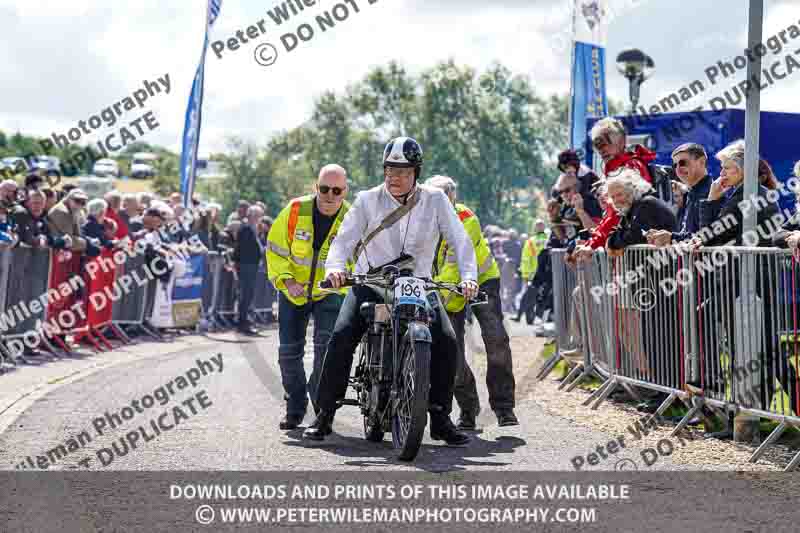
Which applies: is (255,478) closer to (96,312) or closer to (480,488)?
(480,488)

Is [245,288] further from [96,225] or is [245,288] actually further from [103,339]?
[103,339]

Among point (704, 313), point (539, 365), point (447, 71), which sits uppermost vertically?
point (447, 71)

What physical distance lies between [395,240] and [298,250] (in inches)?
55.8

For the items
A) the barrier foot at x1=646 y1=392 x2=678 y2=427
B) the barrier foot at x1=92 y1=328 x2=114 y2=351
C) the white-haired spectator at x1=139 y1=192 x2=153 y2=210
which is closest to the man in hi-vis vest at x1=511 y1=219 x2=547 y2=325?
the white-haired spectator at x1=139 y1=192 x2=153 y2=210

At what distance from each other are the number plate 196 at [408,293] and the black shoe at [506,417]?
219 centimetres

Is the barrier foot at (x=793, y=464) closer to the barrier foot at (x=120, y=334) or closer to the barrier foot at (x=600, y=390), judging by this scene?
the barrier foot at (x=600, y=390)

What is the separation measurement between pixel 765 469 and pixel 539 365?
715 centimetres

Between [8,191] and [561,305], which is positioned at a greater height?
[8,191]

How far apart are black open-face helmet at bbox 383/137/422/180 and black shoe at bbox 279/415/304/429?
7.28 ft

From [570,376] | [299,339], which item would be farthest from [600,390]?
[299,339]

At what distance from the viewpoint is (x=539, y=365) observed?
1489 centimetres

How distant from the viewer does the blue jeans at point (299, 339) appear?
979 cm

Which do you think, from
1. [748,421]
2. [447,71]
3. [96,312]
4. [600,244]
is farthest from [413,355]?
[447,71]

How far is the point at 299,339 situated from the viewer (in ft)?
32.7
